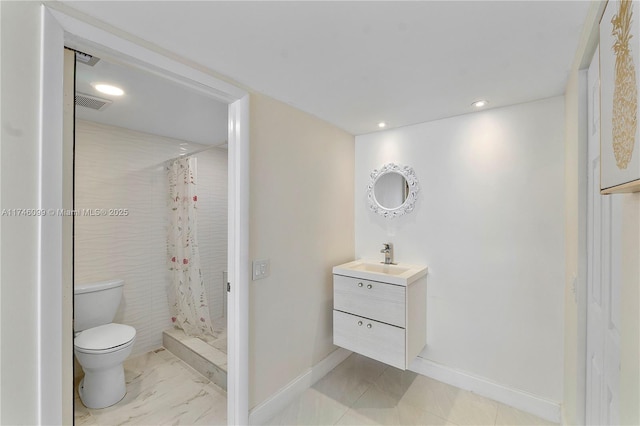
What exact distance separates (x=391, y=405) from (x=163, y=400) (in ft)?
5.40

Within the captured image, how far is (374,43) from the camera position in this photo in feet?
4.23

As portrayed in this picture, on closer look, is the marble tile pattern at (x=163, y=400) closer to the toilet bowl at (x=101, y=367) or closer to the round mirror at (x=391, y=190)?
the toilet bowl at (x=101, y=367)

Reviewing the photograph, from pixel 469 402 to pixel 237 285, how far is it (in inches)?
72.3

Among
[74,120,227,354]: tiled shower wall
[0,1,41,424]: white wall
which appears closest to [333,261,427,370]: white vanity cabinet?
[74,120,227,354]: tiled shower wall

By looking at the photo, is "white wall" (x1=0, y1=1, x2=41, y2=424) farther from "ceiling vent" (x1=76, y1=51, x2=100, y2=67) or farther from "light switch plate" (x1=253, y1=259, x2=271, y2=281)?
"light switch plate" (x1=253, y1=259, x2=271, y2=281)

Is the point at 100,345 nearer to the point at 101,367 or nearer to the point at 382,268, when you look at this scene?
the point at 101,367

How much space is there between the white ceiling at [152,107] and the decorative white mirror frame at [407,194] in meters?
1.40

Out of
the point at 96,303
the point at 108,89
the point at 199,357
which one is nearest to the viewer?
the point at 108,89

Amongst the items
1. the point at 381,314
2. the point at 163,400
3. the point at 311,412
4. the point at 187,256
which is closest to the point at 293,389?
the point at 311,412

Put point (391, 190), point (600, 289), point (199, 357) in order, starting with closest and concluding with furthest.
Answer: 1. point (600, 289)
2. point (199, 357)
3. point (391, 190)

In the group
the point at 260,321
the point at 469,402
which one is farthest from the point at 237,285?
the point at 469,402

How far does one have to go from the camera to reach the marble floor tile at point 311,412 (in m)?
1.85

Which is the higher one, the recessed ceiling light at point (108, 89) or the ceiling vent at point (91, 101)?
the recessed ceiling light at point (108, 89)

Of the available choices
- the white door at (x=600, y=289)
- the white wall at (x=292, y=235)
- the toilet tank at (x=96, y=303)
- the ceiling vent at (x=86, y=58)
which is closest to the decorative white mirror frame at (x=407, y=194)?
the white wall at (x=292, y=235)
